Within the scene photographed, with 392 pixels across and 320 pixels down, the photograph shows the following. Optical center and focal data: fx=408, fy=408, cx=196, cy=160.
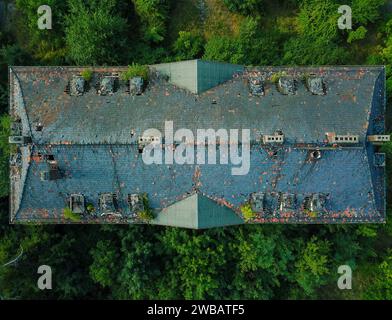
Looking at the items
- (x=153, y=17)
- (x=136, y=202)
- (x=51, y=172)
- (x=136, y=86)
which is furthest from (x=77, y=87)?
(x=153, y=17)

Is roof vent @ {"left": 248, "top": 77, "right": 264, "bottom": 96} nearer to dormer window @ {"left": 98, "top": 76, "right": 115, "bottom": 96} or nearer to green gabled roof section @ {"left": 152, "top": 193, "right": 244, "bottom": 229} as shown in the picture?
green gabled roof section @ {"left": 152, "top": 193, "right": 244, "bottom": 229}

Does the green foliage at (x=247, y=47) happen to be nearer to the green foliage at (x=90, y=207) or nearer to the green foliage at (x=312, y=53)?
the green foliage at (x=312, y=53)

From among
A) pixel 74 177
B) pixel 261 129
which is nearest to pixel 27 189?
pixel 74 177

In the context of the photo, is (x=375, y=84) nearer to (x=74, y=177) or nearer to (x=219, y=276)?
(x=219, y=276)

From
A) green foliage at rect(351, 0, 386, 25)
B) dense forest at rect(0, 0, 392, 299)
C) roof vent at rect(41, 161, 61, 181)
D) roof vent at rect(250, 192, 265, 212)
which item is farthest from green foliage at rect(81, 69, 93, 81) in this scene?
green foliage at rect(351, 0, 386, 25)

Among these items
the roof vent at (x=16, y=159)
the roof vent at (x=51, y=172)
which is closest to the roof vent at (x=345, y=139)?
the roof vent at (x=51, y=172)

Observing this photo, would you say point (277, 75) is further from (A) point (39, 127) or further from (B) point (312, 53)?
(A) point (39, 127)
